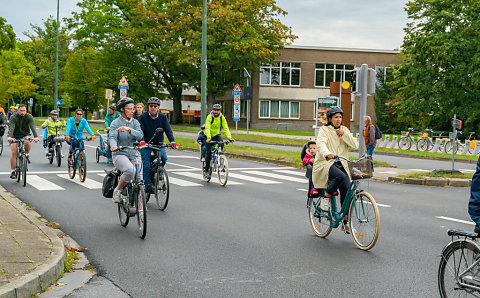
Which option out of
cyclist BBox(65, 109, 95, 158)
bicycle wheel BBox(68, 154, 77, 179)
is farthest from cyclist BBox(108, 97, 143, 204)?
cyclist BBox(65, 109, 95, 158)

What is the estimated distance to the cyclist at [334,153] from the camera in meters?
7.22

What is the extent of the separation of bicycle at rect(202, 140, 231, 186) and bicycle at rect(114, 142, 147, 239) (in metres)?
5.25

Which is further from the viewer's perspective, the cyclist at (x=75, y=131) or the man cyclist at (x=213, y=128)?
the cyclist at (x=75, y=131)

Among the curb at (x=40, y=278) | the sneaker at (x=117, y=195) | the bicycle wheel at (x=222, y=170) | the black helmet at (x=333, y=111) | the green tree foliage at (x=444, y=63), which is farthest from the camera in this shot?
the green tree foliage at (x=444, y=63)

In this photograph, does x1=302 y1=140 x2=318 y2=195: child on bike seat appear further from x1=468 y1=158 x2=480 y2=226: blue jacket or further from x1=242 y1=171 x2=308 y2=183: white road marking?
x1=242 y1=171 x2=308 y2=183: white road marking

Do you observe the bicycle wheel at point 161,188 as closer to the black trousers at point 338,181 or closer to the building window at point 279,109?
the black trousers at point 338,181

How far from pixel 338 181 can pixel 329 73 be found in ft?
167

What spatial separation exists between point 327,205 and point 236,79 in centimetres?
4686

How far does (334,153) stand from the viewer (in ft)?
24.0

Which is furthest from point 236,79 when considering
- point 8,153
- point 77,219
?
point 77,219

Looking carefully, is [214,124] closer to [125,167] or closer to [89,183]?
[89,183]

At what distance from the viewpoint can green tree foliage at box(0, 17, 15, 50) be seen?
67438 millimetres

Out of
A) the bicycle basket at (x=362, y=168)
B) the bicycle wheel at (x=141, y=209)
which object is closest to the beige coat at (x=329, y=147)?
the bicycle basket at (x=362, y=168)

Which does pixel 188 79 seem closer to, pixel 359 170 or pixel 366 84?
pixel 366 84
